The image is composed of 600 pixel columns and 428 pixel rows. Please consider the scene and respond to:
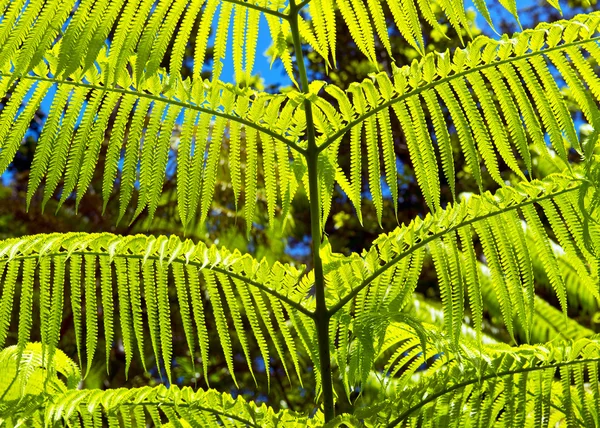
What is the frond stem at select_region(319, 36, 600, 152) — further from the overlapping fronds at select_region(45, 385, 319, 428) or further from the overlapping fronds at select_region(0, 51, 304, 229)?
the overlapping fronds at select_region(45, 385, 319, 428)

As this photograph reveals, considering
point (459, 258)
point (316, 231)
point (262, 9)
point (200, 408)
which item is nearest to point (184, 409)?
point (200, 408)

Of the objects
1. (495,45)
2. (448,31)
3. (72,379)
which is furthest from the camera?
(448,31)

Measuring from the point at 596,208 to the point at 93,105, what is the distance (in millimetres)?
585

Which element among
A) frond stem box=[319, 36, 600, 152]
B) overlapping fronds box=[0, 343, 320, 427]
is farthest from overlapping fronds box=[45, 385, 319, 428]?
frond stem box=[319, 36, 600, 152]

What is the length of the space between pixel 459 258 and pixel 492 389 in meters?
0.16

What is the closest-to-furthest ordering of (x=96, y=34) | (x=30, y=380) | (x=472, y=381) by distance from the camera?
(x=96, y=34), (x=472, y=381), (x=30, y=380)

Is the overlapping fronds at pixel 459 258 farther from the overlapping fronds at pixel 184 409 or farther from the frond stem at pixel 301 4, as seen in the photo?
the frond stem at pixel 301 4

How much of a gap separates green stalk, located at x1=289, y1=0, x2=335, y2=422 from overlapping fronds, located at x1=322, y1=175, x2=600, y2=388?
0.02 meters

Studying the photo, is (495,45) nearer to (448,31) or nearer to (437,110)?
(437,110)

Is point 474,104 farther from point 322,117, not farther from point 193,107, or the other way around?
point 193,107

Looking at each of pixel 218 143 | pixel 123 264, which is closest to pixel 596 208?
pixel 218 143

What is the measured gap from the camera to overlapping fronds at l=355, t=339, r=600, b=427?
0.90 meters

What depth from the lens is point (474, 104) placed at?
89 cm

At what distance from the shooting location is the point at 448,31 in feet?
24.0
